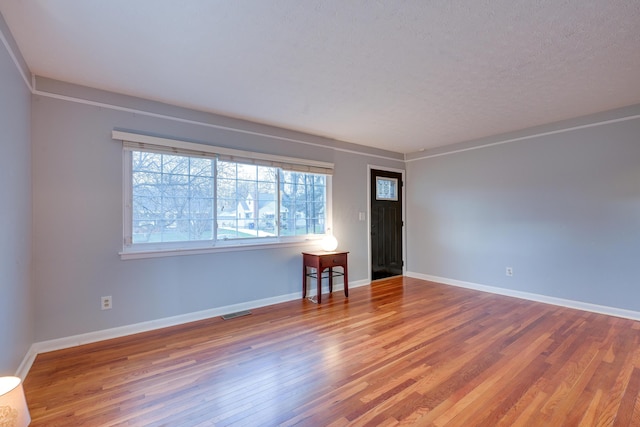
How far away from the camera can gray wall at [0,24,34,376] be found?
1864 millimetres

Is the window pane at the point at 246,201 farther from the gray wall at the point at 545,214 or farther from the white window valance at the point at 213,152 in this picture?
the gray wall at the point at 545,214

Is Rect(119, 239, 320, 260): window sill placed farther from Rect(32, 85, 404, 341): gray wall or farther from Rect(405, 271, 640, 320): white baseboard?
Rect(405, 271, 640, 320): white baseboard

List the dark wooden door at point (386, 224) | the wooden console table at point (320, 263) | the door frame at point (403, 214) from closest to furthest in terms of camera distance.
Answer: the wooden console table at point (320, 263)
the door frame at point (403, 214)
the dark wooden door at point (386, 224)

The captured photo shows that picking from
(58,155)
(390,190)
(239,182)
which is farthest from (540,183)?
(58,155)

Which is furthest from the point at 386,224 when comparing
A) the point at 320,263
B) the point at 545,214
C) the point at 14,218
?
the point at 14,218

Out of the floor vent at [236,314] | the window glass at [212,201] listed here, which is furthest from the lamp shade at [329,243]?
the floor vent at [236,314]

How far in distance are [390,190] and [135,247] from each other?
4.03 meters

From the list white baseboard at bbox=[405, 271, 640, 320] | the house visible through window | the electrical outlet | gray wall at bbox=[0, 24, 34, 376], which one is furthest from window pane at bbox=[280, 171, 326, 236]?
gray wall at bbox=[0, 24, 34, 376]

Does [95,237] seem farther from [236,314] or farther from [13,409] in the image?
[13,409]

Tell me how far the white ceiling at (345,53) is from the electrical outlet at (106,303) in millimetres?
1948

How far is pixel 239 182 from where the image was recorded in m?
3.67

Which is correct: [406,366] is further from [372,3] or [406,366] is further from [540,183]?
[540,183]

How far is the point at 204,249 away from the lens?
11.1ft

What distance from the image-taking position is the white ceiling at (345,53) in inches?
69.3
